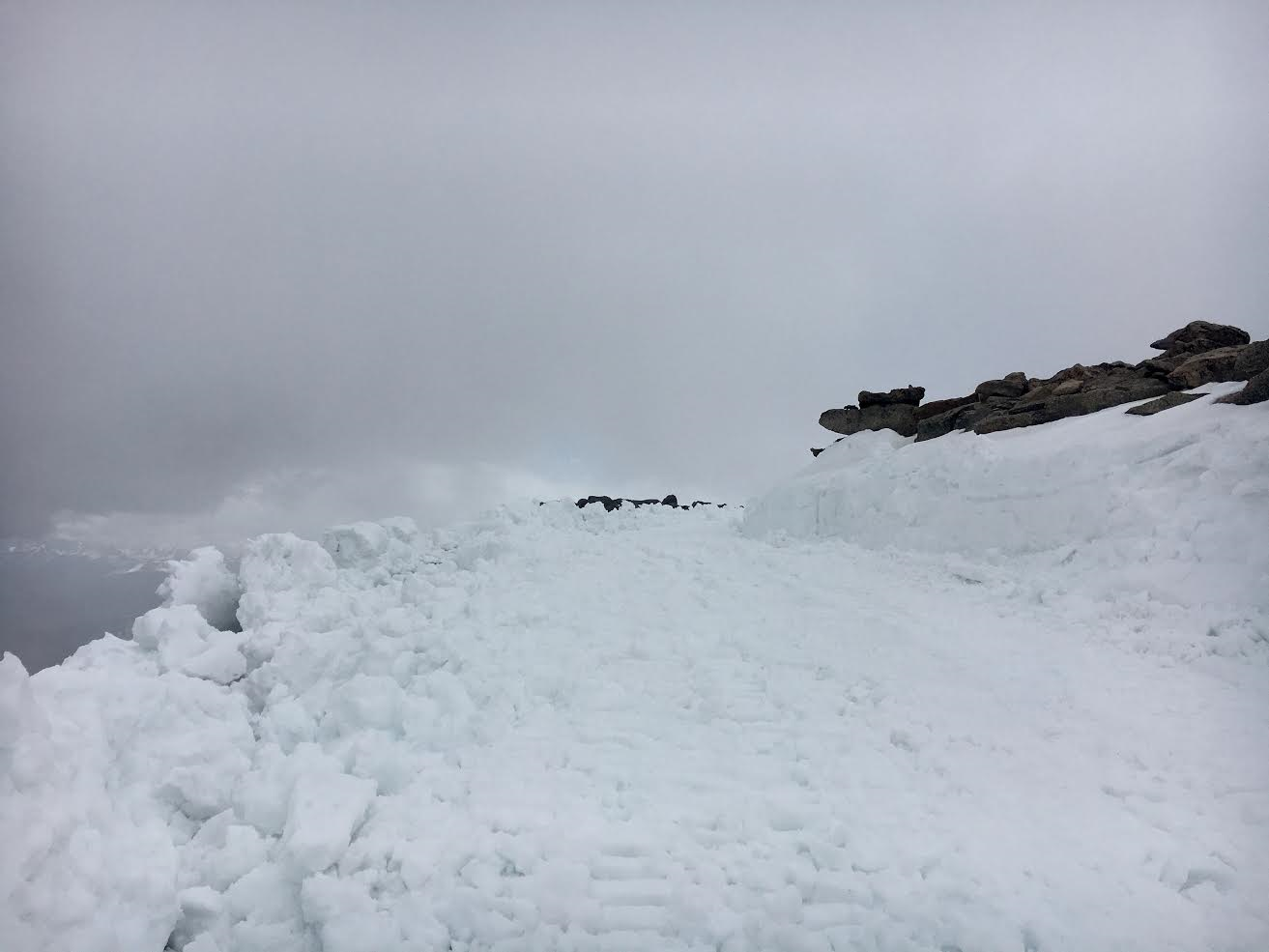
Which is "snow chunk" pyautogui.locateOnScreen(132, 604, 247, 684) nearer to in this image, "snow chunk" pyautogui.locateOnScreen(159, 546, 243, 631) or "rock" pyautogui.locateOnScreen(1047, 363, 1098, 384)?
"snow chunk" pyautogui.locateOnScreen(159, 546, 243, 631)

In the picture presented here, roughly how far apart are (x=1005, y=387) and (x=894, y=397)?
3871mm

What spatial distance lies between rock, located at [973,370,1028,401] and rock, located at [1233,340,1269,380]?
19.2 ft

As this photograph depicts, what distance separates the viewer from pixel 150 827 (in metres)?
5.11

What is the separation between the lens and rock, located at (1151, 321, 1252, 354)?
20.2m

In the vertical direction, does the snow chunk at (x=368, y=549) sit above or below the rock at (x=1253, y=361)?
below

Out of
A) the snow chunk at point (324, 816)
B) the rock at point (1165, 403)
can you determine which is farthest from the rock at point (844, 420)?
the snow chunk at point (324, 816)

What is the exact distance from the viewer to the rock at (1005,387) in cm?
2106

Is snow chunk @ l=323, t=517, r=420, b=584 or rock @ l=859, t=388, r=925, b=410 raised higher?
rock @ l=859, t=388, r=925, b=410

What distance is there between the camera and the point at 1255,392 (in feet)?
43.0

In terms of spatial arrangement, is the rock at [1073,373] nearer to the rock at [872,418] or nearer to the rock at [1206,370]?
the rock at [1206,370]

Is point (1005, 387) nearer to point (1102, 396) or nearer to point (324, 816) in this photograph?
point (1102, 396)

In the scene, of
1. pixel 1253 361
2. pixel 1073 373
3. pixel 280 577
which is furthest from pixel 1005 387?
pixel 280 577

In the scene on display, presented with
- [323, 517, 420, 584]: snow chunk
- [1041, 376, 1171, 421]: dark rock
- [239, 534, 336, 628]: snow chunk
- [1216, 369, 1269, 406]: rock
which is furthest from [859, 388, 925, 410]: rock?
[239, 534, 336, 628]: snow chunk

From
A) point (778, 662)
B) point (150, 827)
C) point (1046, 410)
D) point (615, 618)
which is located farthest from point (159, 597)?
point (1046, 410)
